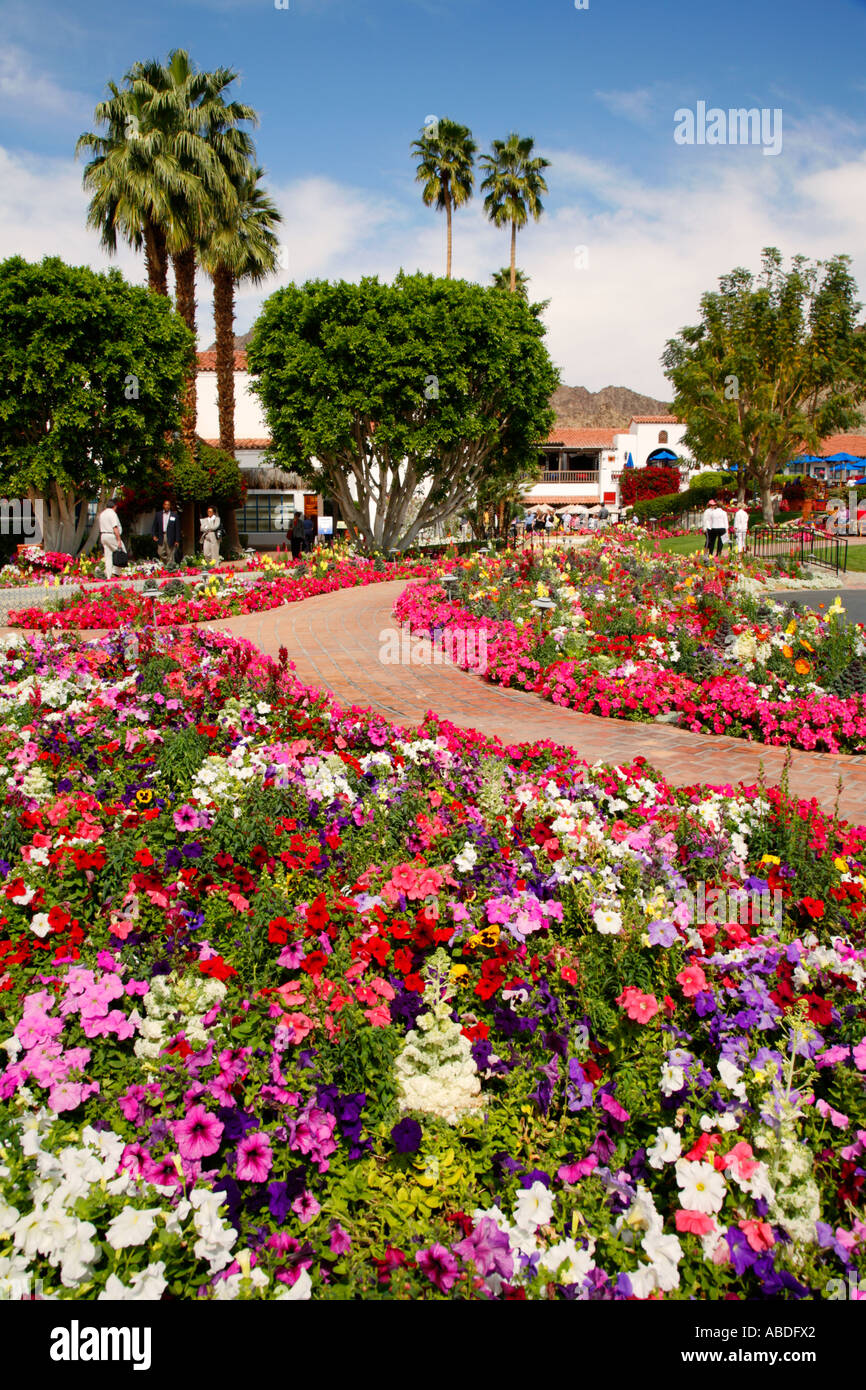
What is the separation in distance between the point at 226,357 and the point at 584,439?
1764 inches

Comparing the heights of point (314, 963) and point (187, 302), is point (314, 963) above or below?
below

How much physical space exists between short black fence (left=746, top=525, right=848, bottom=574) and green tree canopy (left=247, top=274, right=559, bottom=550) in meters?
7.28

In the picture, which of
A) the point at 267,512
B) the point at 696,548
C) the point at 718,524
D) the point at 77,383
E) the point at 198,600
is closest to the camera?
the point at 198,600

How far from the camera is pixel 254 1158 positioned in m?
2.12

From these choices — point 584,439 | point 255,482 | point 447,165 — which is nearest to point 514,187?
point 447,165

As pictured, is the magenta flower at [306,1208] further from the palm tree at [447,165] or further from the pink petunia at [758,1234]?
the palm tree at [447,165]

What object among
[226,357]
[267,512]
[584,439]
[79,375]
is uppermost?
[584,439]

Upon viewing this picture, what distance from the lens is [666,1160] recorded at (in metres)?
2.10

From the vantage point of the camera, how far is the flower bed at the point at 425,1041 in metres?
1.93

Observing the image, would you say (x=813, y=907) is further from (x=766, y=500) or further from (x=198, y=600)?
(x=766, y=500)

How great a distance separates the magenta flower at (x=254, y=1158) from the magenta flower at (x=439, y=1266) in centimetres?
44
